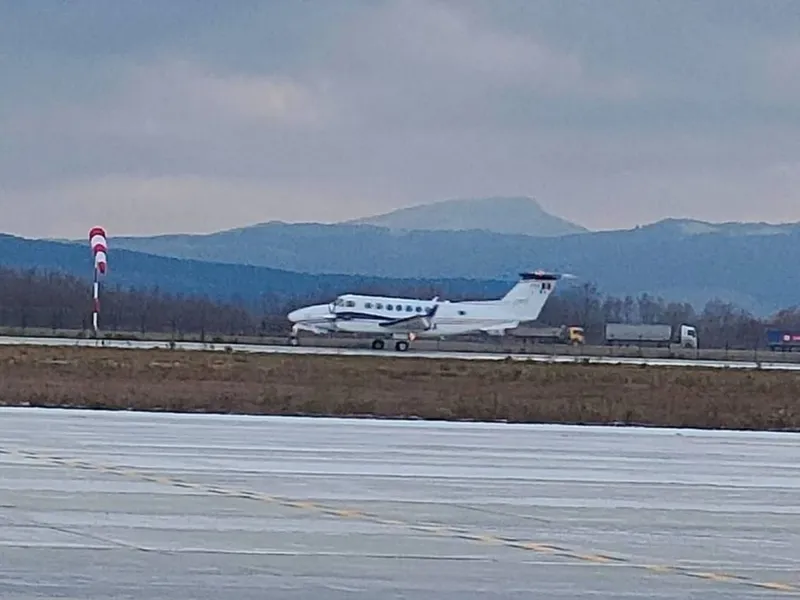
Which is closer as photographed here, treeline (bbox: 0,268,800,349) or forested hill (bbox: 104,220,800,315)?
treeline (bbox: 0,268,800,349)

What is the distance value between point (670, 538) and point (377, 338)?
4380 cm

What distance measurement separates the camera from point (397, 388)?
26141 millimetres

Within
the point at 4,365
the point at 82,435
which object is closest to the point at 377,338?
the point at 4,365

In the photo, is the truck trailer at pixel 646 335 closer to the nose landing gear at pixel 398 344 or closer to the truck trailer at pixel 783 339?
the truck trailer at pixel 783 339

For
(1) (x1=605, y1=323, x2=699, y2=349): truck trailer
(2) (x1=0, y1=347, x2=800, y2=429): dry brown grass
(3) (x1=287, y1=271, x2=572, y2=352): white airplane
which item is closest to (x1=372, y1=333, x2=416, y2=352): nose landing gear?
(3) (x1=287, y1=271, x2=572, y2=352): white airplane

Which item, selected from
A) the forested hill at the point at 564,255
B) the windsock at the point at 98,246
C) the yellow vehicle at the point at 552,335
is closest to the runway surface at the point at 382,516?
the windsock at the point at 98,246

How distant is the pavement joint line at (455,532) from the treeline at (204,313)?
45.6m

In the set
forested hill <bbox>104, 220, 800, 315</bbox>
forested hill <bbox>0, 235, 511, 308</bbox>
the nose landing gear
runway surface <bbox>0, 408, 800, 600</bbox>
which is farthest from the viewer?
forested hill <bbox>104, 220, 800, 315</bbox>

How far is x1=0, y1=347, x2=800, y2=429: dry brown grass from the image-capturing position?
19.7 m

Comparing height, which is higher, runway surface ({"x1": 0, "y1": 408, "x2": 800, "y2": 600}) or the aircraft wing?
the aircraft wing

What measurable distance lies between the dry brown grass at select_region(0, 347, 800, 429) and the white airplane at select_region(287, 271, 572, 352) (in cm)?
1371

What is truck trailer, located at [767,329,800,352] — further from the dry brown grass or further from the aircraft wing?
→ the dry brown grass

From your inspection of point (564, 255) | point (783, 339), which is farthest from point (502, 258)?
point (783, 339)

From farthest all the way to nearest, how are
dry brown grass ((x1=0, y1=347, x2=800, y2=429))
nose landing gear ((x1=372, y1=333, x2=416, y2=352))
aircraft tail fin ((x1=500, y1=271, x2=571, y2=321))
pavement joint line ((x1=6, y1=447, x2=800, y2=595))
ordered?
aircraft tail fin ((x1=500, y1=271, x2=571, y2=321)) → nose landing gear ((x1=372, y1=333, x2=416, y2=352)) → dry brown grass ((x1=0, y1=347, x2=800, y2=429)) → pavement joint line ((x1=6, y1=447, x2=800, y2=595))
